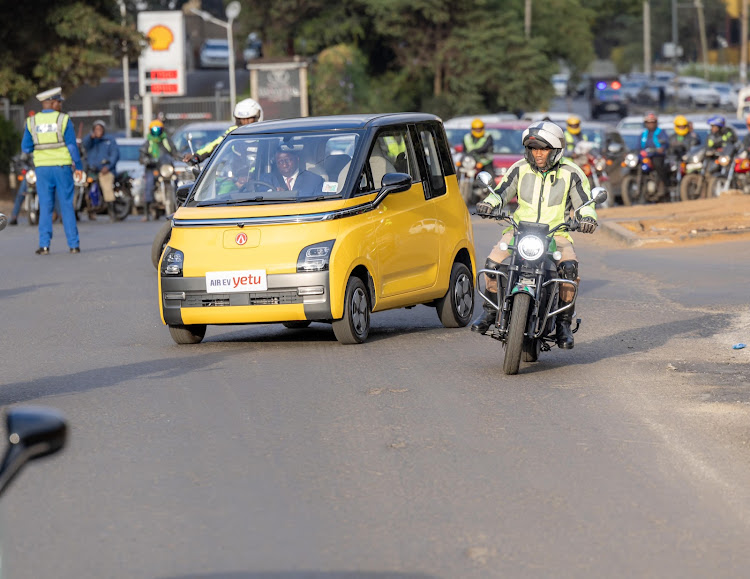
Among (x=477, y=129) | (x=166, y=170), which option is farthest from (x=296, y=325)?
(x=477, y=129)

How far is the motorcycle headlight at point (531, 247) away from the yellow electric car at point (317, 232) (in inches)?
66.0

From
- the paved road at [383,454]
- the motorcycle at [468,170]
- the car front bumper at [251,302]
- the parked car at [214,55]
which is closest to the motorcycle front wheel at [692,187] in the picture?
the motorcycle at [468,170]

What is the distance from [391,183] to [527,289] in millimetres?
2184

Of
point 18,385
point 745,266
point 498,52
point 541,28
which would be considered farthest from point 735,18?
point 18,385

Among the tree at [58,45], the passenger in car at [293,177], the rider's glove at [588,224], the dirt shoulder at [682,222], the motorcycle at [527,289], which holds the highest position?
the tree at [58,45]

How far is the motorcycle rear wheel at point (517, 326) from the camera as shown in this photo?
9.84 metres

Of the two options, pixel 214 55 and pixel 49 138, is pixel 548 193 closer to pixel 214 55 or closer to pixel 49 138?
pixel 49 138

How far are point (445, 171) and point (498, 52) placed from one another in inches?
1988

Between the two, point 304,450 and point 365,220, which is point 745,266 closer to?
point 365,220

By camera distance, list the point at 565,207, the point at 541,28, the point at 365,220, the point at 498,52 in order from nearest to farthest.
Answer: the point at 565,207, the point at 365,220, the point at 498,52, the point at 541,28

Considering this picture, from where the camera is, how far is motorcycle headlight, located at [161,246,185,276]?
11.5 metres

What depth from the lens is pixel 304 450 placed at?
25.0 feet

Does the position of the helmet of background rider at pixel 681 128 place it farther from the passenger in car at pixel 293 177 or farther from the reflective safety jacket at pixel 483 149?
the passenger in car at pixel 293 177

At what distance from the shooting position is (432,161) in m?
12.9
